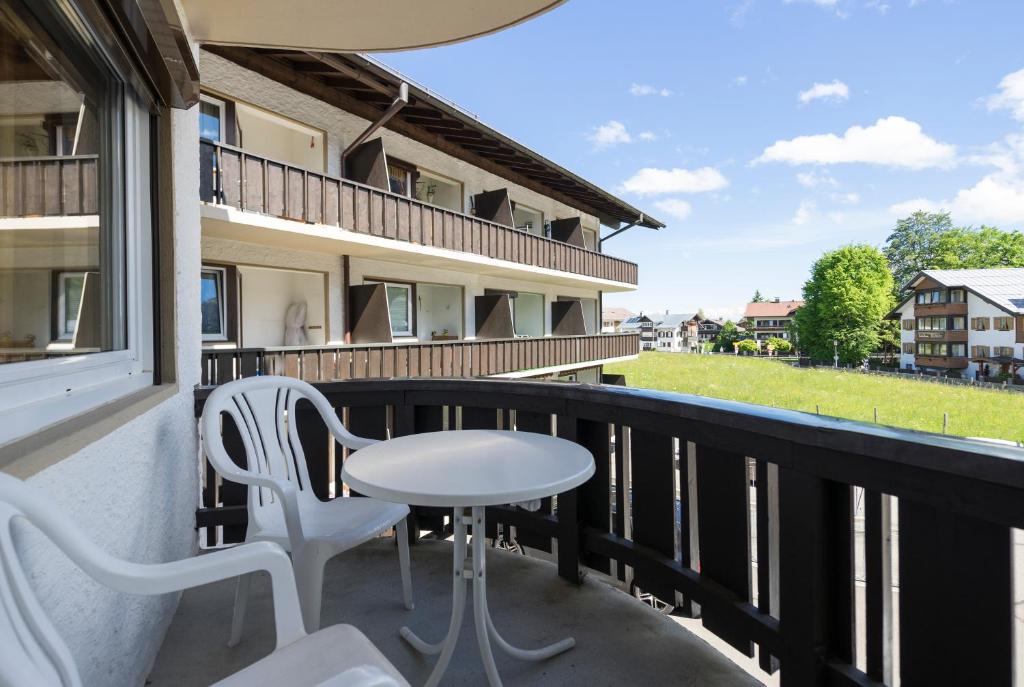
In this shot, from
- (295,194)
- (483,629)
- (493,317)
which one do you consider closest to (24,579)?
(483,629)

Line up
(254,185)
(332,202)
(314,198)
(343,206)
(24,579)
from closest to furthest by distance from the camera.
A: (24,579), (254,185), (314,198), (332,202), (343,206)

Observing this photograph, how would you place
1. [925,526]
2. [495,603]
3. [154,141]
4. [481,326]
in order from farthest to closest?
1. [481,326]
2. [495,603]
3. [154,141]
4. [925,526]

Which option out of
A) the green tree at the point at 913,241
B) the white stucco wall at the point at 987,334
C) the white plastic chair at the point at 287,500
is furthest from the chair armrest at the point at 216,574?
the green tree at the point at 913,241

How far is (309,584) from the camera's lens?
5.87 feet

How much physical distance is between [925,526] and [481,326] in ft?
38.6

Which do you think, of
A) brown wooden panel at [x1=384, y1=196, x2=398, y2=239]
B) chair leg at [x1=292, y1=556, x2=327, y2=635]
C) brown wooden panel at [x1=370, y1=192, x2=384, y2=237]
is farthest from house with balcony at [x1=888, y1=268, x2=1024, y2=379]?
chair leg at [x1=292, y1=556, x2=327, y2=635]

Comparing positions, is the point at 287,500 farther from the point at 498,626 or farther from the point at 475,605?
the point at 498,626

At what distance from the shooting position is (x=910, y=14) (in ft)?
191

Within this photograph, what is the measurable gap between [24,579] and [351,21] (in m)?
2.44

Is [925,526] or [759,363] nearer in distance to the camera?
[925,526]

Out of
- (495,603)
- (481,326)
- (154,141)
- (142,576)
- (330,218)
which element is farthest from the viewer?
→ (481,326)

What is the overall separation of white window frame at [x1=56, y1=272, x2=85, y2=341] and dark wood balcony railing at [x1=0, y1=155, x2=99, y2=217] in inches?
7.0

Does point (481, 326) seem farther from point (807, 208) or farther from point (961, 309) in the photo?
point (807, 208)

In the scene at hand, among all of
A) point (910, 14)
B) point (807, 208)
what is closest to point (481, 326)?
point (910, 14)
